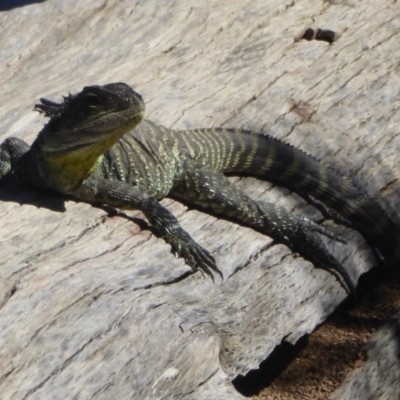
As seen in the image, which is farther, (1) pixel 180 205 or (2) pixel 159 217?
(1) pixel 180 205

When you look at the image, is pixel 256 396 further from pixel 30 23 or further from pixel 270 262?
pixel 30 23

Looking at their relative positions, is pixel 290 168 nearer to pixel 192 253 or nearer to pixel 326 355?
pixel 326 355

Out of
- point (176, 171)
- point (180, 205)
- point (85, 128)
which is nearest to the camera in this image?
point (85, 128)

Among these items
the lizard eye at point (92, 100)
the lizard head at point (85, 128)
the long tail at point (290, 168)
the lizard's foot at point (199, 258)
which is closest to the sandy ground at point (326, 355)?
the long tail at point (290, 168)

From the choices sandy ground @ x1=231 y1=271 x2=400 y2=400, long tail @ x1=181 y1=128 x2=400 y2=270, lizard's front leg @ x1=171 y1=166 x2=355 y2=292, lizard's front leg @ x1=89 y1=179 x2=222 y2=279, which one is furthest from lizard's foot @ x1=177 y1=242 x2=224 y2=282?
long tail @ x1=181 y1=128 x2=400 y2=270

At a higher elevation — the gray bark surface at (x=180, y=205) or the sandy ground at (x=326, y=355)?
the gray bark surface at (x=180, y=205)

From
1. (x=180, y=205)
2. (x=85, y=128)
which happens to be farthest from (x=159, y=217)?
(x=85, y=128)

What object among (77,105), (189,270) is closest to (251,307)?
(189,270)

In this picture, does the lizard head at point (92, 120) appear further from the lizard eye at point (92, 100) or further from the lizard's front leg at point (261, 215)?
the lizard's front leg at point (261, 215)
